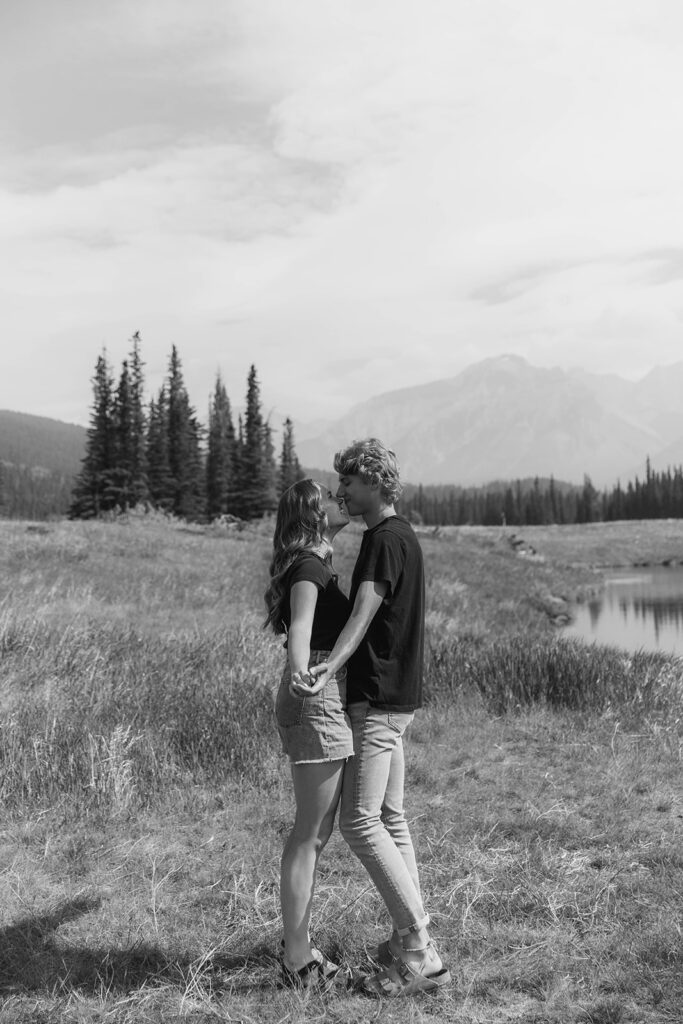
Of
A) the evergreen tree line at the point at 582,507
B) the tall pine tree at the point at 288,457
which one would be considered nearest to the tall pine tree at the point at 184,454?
the tall pine tree at the point at 288,457

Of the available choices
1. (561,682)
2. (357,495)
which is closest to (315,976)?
(357,495)

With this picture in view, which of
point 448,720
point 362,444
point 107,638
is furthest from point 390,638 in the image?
point 107,638

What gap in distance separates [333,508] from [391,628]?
24.4 inches

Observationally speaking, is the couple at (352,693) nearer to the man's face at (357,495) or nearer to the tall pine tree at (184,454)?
the man's face at (357,495)

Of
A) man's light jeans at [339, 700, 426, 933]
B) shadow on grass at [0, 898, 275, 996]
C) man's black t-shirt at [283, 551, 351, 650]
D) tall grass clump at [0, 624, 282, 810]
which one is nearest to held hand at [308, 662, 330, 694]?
man's black t-shirt at [283, 551, 351, 650]

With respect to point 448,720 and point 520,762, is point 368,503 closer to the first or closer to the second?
point 520,762

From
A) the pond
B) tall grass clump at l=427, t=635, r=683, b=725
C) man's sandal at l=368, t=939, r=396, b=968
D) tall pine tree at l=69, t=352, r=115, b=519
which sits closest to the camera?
man's sandal at l=368, t=939, r=396, b=968

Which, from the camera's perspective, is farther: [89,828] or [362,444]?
[89,828]

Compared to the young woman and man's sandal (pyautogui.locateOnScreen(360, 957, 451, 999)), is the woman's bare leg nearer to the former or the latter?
the young woman

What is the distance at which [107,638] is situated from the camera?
11.8 meters

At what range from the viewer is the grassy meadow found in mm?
3975

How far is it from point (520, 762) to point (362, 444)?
488 cm

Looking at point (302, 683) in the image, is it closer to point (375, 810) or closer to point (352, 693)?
point (352, 693)

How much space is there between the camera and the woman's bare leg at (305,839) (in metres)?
3.79
